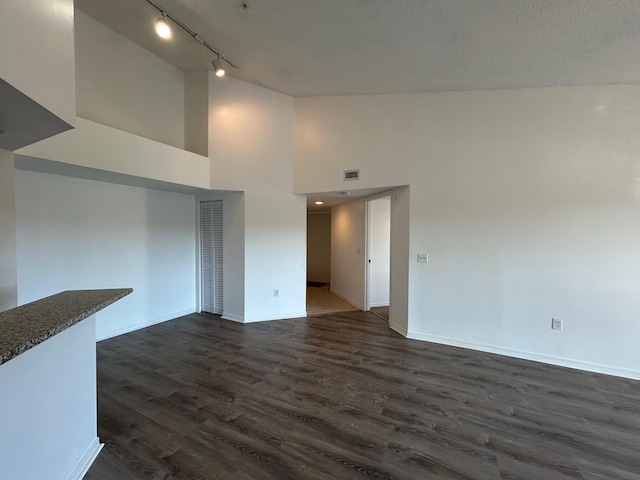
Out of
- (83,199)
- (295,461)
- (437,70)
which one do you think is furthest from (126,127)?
(295,461)

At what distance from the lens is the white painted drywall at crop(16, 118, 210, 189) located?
2689 mm

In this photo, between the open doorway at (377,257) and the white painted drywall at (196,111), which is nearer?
the white painted drywall at (196,111)

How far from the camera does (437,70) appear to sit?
10.7ft

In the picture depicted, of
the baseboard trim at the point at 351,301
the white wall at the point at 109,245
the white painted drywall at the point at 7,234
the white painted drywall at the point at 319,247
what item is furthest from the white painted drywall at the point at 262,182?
the white painted drywall at the point at 319,247

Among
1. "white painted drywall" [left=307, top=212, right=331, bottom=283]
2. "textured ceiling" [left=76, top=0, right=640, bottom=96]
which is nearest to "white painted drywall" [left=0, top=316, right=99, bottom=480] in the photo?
"textured ceiling" [left=76, top=0, right=640, bottom=96]

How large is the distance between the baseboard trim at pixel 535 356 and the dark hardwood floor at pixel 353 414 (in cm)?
11

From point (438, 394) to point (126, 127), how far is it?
4845 mm

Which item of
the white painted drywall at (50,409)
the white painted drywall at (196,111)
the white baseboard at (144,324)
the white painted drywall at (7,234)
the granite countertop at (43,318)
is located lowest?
the white baseboard at (144,324)

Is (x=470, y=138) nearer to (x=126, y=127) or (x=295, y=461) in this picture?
(x=295, y=461)

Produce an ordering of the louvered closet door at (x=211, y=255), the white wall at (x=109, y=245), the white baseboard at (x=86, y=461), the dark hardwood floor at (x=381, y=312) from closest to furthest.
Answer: the white baseboard at (x=86, y=461), the white wall at (x=109, y=245), the louvered closet door at (x=211, y=255), the dark hardwood floor at (x=381, y=312)

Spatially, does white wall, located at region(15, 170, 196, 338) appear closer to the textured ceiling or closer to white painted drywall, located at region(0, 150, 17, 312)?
white painted drywall, located at region(0, 150, 17, 312)

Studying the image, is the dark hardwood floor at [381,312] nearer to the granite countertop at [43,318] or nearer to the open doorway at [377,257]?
the open doorway at [377,257]

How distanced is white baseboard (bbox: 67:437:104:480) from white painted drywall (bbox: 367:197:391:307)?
14.2ft

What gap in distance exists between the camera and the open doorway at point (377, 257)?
5457 mm
